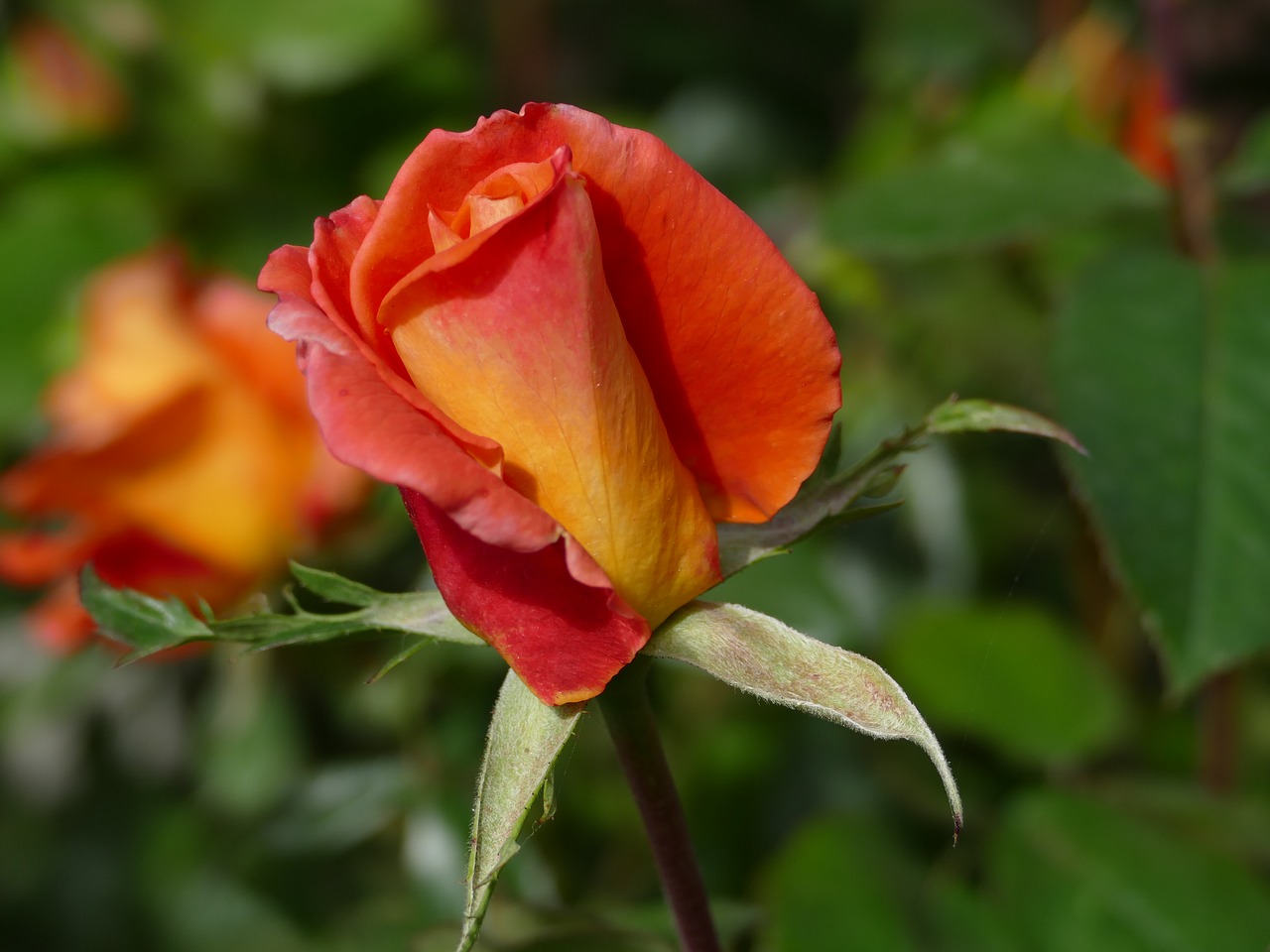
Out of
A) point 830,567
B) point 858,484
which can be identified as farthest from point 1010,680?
point 858,484

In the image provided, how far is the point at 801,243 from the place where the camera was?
1176mm

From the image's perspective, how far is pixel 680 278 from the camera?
1.41 feet

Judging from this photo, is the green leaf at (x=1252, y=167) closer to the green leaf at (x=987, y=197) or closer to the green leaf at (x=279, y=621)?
the green leaf at (x=987, y=197)

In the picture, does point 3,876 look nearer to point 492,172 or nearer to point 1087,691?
point 1087,691

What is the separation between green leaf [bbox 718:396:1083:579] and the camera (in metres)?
0.47

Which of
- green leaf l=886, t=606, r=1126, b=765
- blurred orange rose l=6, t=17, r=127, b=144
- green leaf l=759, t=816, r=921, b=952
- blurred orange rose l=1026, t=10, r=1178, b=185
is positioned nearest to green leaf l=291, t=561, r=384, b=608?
green leaf l=759, t=816, r=921, b=952

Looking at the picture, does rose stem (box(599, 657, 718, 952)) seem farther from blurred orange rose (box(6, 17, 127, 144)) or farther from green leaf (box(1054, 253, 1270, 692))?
blurred orange rose (box(6, 17, 127, 144))

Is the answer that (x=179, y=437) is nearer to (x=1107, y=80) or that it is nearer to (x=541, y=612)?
(x=541, y=612)

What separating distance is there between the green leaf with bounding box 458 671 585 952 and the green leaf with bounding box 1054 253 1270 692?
1.17 ft

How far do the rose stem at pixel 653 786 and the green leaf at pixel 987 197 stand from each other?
0.46m

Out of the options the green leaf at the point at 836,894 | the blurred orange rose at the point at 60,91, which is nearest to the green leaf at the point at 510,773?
the green leaf at the point at 836,894

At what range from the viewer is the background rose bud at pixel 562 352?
40cm

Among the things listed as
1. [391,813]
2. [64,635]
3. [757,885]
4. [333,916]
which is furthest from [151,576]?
[757,885]

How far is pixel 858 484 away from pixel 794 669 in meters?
0.08
